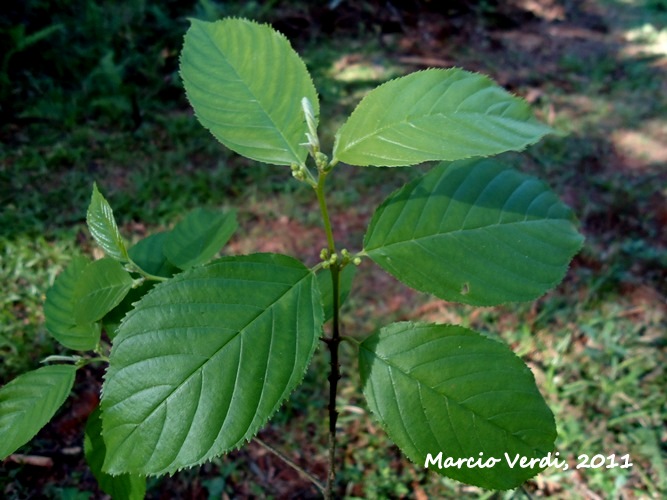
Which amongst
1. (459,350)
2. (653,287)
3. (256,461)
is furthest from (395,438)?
(653,287)

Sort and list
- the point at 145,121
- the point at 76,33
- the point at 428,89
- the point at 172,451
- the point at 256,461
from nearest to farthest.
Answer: the point at 172,451
the point at 428,89
the point at 256,461
the point at 145,121
the point at 76,33

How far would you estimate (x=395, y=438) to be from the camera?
72 cm

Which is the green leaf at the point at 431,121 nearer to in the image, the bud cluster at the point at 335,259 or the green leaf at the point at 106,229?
the bud cluster at the point at 335,259

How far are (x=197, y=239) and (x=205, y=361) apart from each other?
0.41m

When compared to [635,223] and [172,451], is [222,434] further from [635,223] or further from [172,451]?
[635,223]

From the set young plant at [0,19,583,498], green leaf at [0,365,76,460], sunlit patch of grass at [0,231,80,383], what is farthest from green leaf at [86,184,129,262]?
sunlit patch of grass at [0,231,80,383]

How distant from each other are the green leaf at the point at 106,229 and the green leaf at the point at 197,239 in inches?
4.8

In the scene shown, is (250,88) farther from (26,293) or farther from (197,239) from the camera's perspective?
(26,293)

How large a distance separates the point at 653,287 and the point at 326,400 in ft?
6.12

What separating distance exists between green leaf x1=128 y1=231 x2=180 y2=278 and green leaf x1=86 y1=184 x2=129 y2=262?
157 mm

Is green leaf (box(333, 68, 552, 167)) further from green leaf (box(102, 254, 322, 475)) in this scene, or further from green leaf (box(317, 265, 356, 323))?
green leaf (box(317, 265, 356, 323))

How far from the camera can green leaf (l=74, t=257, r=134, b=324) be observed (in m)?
0.79

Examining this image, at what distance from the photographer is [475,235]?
2.64 ft

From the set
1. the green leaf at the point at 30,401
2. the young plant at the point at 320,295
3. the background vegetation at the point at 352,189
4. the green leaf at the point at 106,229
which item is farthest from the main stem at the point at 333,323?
the green leaf at the point at 30,401
